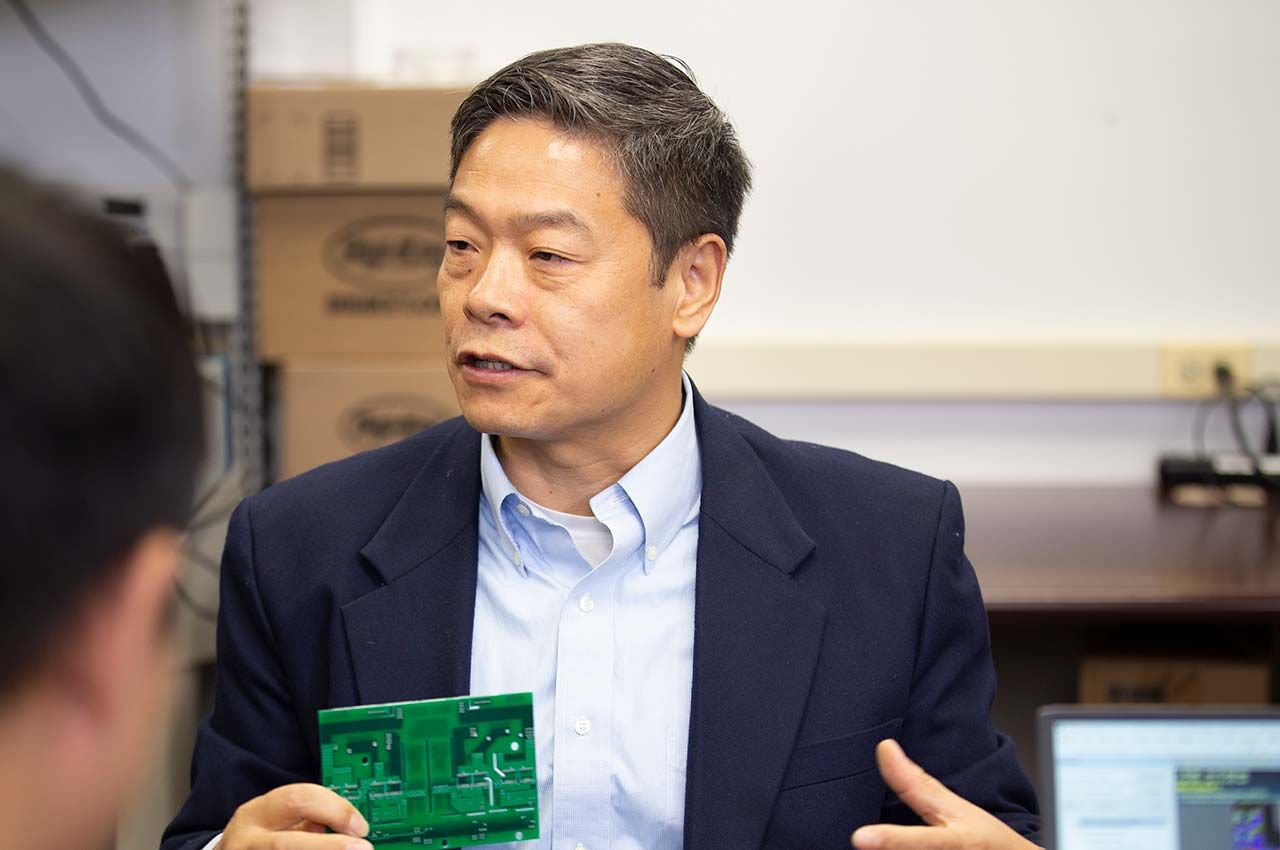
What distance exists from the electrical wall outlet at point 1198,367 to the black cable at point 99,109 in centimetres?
203

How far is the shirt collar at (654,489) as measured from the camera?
1.34 metres

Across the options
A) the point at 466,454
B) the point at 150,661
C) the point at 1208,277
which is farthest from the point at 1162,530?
the point at 150,661

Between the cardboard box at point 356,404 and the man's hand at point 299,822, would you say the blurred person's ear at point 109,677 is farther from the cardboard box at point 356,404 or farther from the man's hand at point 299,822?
the cardboard box at point 356,404

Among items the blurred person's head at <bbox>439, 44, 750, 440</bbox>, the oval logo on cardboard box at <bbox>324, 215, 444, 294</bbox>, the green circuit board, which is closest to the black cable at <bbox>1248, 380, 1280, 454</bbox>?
the oval logo on cardboard box at <bbox>324, 215, 444, 294</bbox>

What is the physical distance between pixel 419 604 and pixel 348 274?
49.0 inches

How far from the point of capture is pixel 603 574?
132 centimetres

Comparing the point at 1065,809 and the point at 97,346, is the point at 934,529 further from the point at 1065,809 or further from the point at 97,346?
the point at 97,346

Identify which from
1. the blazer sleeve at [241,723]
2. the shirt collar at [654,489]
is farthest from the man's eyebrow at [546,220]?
the blazer sleeve at [241,723]

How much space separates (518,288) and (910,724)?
572 millimetres

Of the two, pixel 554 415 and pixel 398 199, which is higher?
pixel 398 199

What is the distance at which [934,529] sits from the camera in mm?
1388

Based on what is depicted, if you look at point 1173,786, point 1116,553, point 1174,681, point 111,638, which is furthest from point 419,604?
point 1174,681

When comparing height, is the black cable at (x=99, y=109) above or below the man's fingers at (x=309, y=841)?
above

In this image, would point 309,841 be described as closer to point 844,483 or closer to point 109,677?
point 109,677
